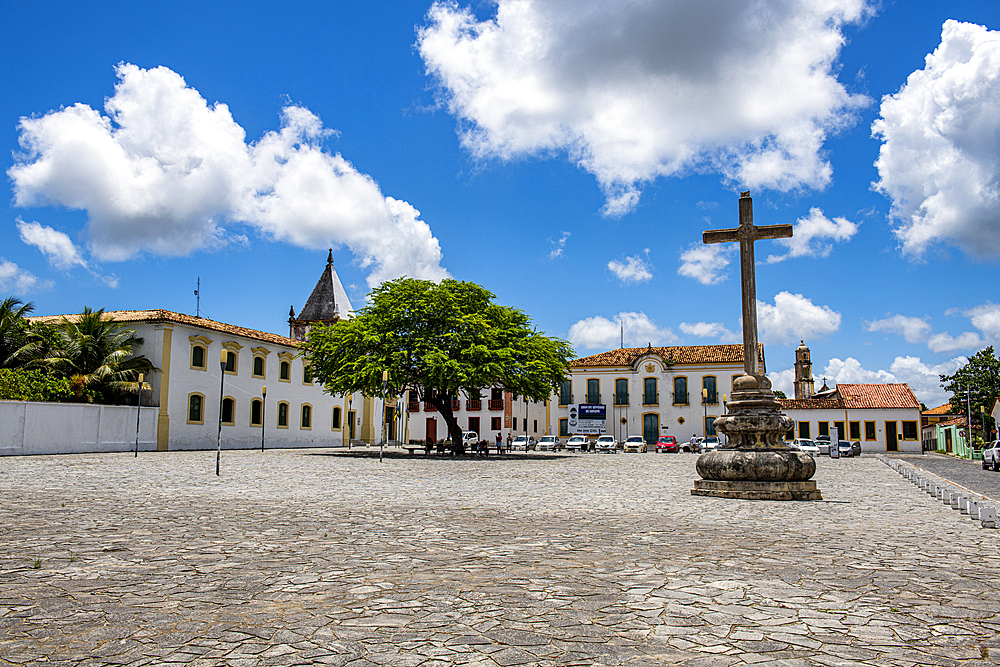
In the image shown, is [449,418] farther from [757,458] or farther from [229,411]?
[757,458]

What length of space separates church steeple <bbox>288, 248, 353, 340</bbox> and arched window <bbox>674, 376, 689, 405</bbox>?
2796cm

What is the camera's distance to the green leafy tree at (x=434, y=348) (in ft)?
98.9

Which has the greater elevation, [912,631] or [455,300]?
[455,300]

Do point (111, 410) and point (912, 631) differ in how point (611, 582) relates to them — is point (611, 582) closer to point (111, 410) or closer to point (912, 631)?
point (912, 631)

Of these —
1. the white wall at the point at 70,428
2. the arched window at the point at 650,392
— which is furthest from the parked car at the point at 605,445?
the white wall at the point at 70,428

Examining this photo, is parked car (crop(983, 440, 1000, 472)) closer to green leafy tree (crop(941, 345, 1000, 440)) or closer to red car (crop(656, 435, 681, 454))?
red car (crop(656, 435, 681, 454))

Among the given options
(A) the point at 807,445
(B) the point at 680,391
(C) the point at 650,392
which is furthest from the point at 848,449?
(C) the point at 650,392

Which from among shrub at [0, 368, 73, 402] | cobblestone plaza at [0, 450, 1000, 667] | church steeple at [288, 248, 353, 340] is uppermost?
church steeple at [288, 248, 353, 340]

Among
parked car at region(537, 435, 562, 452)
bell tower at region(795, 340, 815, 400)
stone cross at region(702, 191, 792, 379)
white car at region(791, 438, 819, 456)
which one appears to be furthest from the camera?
bell tower at region(795, 340, 815, 400)

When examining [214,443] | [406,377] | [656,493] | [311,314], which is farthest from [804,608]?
[311,314]

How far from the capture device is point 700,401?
5794cm

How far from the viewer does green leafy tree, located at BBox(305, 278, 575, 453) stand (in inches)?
1187

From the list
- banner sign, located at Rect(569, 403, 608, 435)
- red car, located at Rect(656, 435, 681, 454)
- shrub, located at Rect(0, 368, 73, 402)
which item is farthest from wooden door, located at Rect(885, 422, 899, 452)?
shrub, located at Rect(0, 368, 73, 402)

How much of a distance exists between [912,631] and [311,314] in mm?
59589
